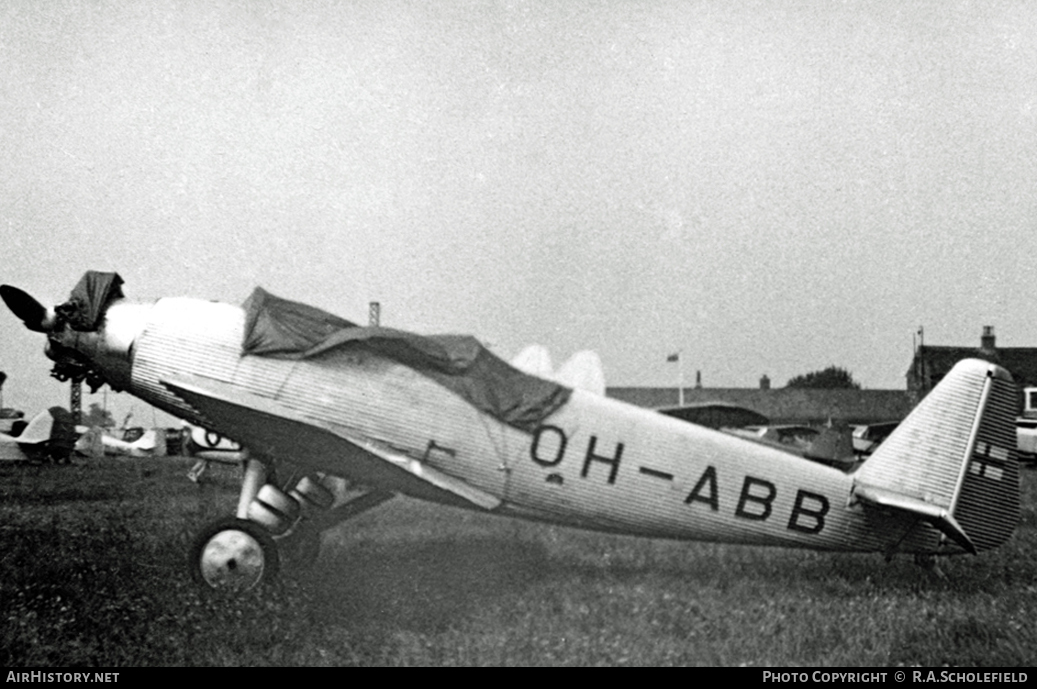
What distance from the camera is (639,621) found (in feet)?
17.4

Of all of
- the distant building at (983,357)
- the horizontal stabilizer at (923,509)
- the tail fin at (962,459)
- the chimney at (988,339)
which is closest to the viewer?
the horizontal stabilizer at (923,509)

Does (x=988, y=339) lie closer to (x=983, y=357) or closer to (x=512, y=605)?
(x=983, y=357)

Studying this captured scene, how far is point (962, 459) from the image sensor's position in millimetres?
6168

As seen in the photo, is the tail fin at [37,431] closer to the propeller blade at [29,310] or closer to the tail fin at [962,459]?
the propeller blade at [29,310]

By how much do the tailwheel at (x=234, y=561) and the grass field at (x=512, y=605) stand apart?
6.0 inches

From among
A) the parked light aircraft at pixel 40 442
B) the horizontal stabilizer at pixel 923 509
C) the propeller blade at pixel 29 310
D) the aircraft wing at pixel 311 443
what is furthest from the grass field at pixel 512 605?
the parked light aircraft at pixel 40 442

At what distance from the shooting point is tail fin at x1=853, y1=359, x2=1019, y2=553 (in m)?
6.18

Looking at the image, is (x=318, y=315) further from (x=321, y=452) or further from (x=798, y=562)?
(x=798, y=562)

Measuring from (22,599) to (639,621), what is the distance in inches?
164

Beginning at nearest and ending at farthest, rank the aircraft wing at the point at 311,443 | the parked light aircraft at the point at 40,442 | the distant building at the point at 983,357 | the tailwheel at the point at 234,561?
the aircraft wing at the point at 311,443 → the tailwheel at the point at 234,561 → the parked light aircraft at the point at 40,442 → the distant building at the point at 983,357

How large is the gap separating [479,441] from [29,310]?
3.77m

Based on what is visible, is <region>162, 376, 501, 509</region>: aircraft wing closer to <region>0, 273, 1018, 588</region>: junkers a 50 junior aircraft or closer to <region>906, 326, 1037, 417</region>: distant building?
<region>0, 273, 1018, 588</region>: junkers a 50 junior aircraft

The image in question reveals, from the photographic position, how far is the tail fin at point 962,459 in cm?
618

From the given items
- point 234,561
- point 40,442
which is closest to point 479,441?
point 234,561
